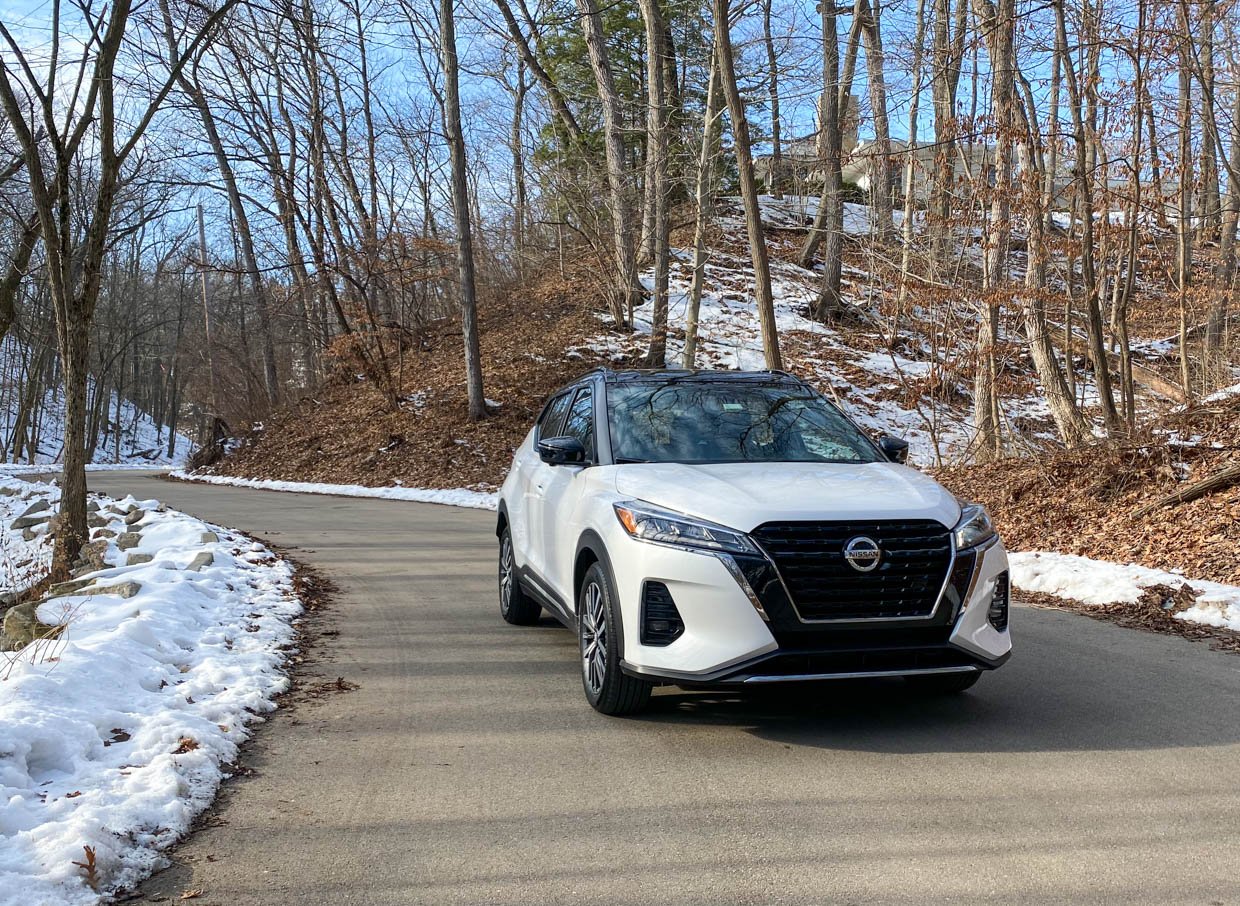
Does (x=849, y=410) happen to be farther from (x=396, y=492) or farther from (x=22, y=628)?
(x=22, y=628)

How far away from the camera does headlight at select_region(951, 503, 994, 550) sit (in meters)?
4.79

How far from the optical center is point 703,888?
3330 millimetres

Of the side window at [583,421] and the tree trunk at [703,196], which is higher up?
the tree trunk at [703,196]

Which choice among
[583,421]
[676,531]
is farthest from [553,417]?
[676,531]

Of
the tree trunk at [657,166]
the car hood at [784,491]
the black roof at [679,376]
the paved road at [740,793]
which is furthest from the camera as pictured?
the tree trunk at [657,166]

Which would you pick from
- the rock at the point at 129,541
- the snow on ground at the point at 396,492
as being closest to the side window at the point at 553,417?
the rock at the point at 129,541

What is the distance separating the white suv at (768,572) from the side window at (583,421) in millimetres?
242

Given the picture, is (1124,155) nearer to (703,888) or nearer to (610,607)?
(610,607)

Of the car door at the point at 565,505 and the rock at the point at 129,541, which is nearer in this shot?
the car door at the point at 565,505

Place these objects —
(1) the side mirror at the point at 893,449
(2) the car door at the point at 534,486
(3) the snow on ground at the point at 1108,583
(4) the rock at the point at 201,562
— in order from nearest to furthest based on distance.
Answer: (1) the side mirror at the point at 893,449
(2) the car door at the point at 534,486
(3) the snow on ground at the point at 1108,583
(4) the rock at the point at 201,562

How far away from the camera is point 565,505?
237 inches

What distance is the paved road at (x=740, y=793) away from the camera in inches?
133

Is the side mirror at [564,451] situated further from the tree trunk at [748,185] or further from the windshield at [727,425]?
the tree trunk at [748,185]

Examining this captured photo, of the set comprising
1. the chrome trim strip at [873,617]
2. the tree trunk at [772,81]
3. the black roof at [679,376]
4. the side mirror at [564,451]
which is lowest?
the chrome trim strip at [873,617]
